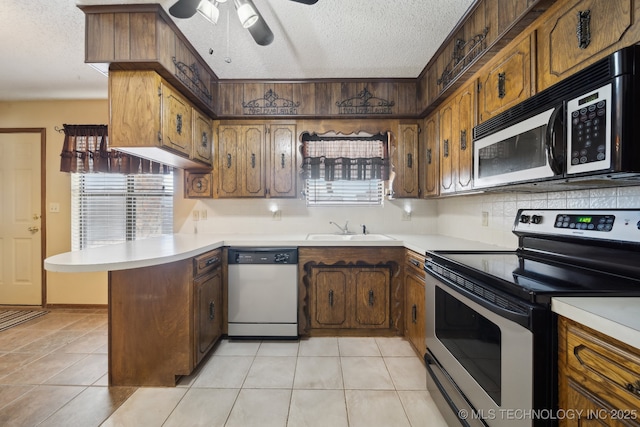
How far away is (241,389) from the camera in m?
1.83

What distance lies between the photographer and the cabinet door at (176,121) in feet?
6.68

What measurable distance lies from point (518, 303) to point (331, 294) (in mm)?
1732

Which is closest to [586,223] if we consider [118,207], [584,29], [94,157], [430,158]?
[584,29]

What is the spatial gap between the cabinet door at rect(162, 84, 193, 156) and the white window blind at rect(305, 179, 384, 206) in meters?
1.31

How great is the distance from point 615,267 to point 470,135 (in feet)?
3.88

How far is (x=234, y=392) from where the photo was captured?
Answer: 1.80m

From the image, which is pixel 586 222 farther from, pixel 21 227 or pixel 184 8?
pixel 21 227

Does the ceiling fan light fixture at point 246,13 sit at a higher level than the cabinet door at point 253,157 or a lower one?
higher

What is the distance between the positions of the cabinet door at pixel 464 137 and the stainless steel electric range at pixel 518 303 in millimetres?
493

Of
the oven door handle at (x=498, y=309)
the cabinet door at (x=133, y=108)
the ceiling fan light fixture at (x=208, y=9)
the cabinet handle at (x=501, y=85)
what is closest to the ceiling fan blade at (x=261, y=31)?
the ceiling fan light fixture at (x=208, y=9)

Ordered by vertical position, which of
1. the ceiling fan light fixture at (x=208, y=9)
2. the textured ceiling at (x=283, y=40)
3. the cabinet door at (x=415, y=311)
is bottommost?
the cabinet door at (x=415, y=311)

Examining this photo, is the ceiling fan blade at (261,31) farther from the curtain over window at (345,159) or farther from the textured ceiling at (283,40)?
the curtain over window at (345,159)

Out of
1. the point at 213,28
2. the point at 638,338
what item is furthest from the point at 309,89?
the point at 638,338

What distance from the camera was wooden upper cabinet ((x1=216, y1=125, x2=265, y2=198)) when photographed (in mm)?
2875
